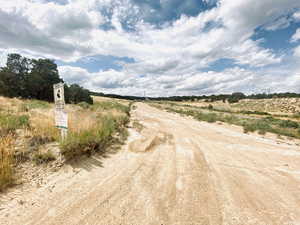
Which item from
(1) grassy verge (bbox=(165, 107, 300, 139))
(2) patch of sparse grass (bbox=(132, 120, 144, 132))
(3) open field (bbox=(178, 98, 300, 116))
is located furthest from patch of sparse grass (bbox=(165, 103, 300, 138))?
(3) open field (bbox=(178, 98, 300, 116))

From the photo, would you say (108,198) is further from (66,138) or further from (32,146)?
(32,146)

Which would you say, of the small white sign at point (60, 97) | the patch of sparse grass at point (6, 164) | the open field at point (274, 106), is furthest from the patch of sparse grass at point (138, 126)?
the open field at point (274, 106)

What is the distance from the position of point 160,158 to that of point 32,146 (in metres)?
3.61

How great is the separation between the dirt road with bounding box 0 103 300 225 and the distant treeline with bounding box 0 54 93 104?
30720mm

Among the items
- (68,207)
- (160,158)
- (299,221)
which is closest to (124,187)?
(68,207)

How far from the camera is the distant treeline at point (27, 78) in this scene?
80.4ft

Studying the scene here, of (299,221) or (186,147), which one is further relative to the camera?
(186,147)

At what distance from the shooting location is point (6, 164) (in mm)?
2734

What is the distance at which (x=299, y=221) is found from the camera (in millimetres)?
2215

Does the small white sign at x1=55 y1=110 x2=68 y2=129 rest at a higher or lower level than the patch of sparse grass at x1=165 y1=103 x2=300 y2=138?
higher

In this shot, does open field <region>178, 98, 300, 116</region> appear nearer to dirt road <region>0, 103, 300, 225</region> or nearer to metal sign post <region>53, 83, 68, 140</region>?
dirt road <region>0, 103, 300, 225</region>

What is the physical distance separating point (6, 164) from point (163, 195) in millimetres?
3121

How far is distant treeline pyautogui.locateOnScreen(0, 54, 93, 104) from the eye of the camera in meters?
24.5

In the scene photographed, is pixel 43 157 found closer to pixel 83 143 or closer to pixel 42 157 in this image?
pixel 42 157
